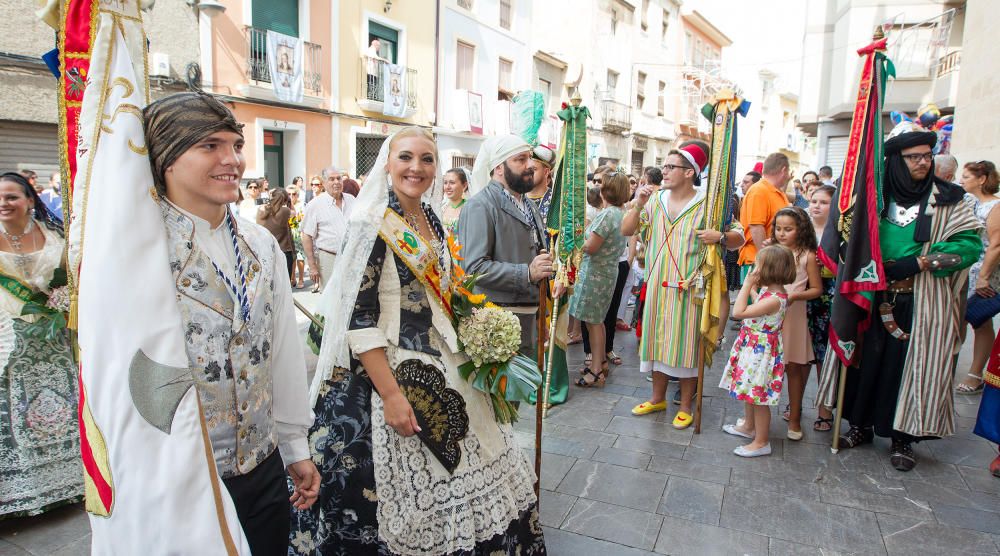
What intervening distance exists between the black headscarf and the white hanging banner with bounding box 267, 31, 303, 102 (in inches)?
438

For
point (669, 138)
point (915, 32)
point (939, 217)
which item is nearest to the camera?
point (939, 217)

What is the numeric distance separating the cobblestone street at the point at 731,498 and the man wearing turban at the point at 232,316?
1.61 m

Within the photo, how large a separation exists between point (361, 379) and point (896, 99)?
20.8 m

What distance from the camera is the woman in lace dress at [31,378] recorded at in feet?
10.5

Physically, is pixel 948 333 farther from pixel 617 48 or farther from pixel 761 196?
pixel 617 48

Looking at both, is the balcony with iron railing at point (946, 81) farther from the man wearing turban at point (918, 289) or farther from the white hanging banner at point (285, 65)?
the white hanging banner at point (285, 65)

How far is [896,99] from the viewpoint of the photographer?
18.2m

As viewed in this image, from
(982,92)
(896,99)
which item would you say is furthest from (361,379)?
(896,99)

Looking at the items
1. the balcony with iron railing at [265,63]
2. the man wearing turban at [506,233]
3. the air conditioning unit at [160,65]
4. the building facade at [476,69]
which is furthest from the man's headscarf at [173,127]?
the building facade at [476,69]

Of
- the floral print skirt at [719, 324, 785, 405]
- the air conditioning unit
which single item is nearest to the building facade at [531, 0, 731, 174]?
the air conditioning unit

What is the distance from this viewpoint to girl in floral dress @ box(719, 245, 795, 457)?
4.02 meters

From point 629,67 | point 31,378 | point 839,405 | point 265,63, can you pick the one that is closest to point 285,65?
point 265,63

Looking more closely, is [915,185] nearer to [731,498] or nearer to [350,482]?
[731,498]

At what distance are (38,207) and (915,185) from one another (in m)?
5.25
